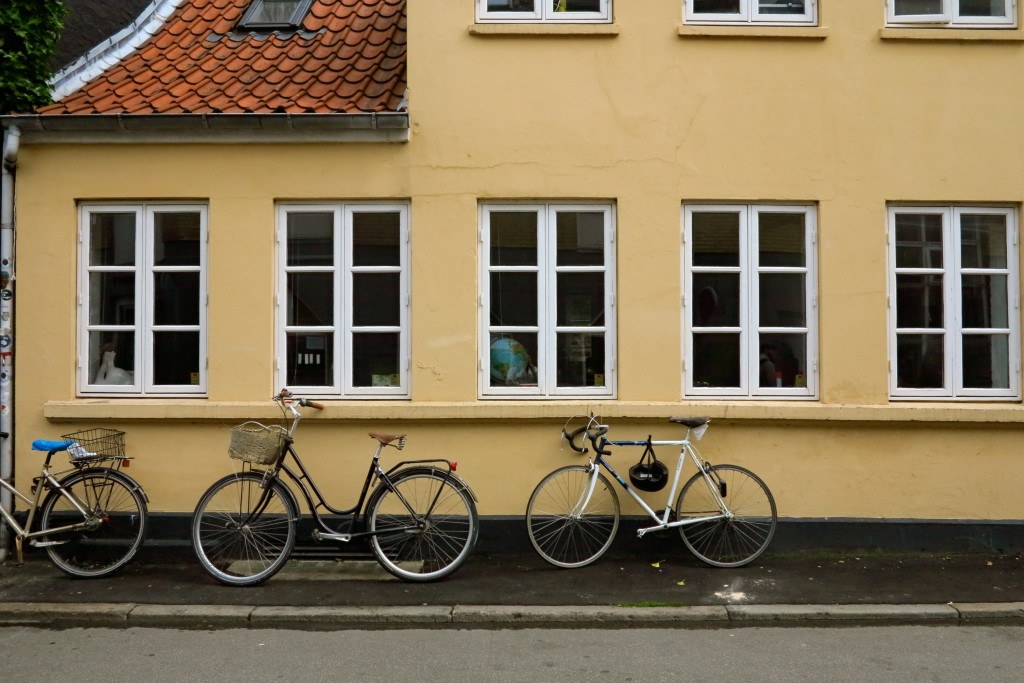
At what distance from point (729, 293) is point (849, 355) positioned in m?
1.13

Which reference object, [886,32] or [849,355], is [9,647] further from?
[886,32]

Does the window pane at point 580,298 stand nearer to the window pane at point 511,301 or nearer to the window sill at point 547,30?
the window pane at point 511,301

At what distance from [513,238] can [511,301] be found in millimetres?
543

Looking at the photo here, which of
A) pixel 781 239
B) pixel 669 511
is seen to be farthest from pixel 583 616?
pixel 781 239

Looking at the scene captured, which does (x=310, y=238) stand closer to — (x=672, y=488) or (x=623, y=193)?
(x=623, y=193)

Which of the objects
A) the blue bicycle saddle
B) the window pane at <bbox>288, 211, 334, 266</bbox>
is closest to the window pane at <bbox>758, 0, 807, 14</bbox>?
the window pane at <bbox>288, 211, 334, 266</bbox>

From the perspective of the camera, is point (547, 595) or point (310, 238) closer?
point (547, 595)

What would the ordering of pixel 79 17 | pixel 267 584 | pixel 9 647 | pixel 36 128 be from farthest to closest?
pixel 79 17 → pixel 36 128 → pixel 267 584 → pixel 9 647

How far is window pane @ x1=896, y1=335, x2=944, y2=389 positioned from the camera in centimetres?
793

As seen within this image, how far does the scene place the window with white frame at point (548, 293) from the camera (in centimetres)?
790

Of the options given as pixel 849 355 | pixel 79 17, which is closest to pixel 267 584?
pixel 849 355

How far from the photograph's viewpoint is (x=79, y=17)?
992 cm

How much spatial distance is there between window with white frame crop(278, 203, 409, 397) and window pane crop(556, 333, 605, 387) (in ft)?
4.51

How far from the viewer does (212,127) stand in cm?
→ 775
